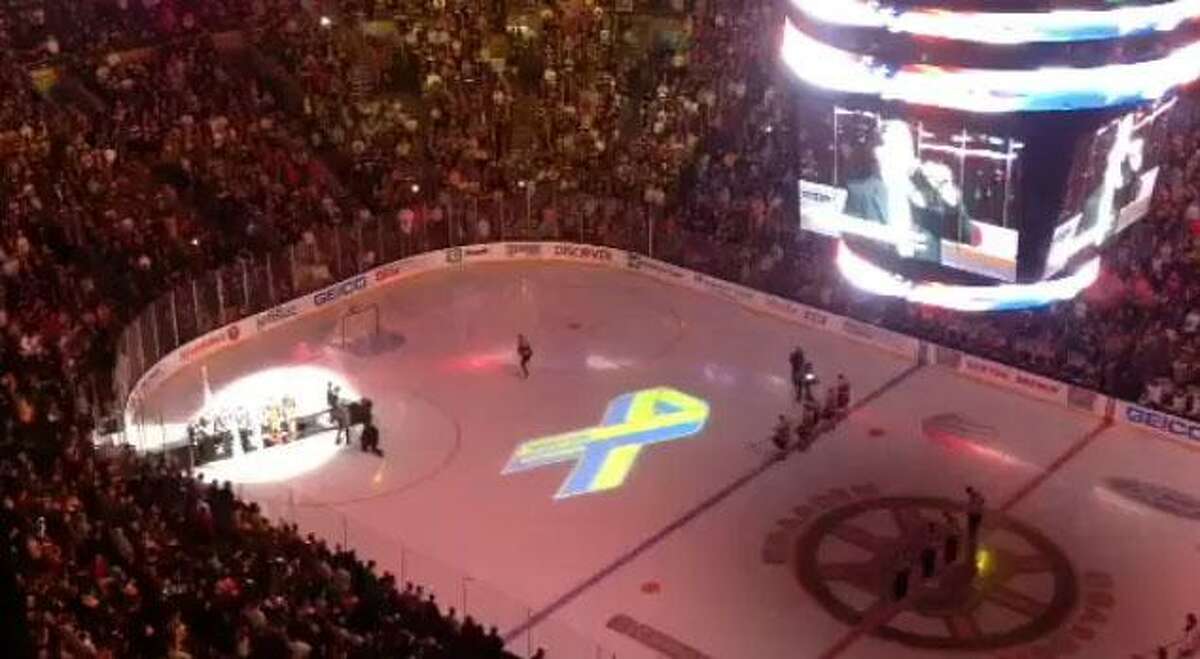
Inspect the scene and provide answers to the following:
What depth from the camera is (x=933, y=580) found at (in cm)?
2278

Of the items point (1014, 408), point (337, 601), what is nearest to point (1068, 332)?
point (1014, 408)

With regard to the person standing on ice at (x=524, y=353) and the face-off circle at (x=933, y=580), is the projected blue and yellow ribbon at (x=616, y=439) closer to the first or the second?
the person standing on ice at (x=524, y=353)

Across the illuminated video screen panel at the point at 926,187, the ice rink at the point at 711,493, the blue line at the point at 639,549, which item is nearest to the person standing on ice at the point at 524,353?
the ice rink at the point at 711,493

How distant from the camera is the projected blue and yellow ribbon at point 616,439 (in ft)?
85.9

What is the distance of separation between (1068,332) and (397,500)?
13263mm

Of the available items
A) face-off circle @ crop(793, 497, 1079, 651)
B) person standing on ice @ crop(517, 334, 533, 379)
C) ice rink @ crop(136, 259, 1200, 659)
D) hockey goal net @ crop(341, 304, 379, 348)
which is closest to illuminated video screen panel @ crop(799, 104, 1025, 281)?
face-off circle @ crop(793, 497, 1079, 651)

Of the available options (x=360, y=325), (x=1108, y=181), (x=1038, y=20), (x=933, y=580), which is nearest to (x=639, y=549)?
(x=933, y=580)

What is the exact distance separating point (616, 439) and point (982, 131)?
9546 millimetres

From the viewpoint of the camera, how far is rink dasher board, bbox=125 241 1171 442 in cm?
2784

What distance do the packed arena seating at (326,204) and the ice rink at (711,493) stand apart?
5.62 ft

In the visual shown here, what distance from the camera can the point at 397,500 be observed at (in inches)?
995

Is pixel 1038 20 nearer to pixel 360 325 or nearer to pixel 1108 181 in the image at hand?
pixel 1108 181

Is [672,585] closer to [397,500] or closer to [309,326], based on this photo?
[397,500]

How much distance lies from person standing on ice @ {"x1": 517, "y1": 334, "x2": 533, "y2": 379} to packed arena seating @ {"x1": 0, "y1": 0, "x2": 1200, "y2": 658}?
5.69 m
